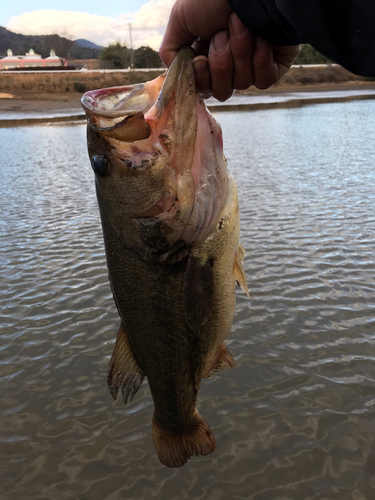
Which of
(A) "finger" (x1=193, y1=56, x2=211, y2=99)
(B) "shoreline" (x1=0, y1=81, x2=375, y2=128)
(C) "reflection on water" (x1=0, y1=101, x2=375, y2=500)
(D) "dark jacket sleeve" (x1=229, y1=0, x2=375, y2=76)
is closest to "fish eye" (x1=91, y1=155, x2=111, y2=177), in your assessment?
(A) "finger" (x1=193, y1=56, x2=211, y2=99)

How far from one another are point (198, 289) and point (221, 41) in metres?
1.13

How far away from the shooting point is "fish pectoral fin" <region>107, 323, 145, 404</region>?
2.39m

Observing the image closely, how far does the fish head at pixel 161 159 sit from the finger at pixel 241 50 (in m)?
0.20

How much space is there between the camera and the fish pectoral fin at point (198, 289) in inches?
84.3

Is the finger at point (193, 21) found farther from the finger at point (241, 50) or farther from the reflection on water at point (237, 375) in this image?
the reflection on water at point (237, 375)

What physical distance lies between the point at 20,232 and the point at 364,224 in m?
5.66

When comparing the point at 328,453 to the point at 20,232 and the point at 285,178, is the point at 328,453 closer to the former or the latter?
the point at 20,232

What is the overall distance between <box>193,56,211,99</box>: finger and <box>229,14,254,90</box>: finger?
4.8 inches

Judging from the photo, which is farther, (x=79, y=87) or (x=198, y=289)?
(x=79, y=87)

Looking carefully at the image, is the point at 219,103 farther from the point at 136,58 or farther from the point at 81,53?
the point at 81,53

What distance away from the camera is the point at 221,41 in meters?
1.87

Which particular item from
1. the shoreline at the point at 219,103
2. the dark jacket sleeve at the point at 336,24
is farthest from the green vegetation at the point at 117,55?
the dark jacket sleeve at the point at 336,24

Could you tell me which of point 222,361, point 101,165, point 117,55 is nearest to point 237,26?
point 101,165

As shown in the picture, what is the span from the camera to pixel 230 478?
282cm
